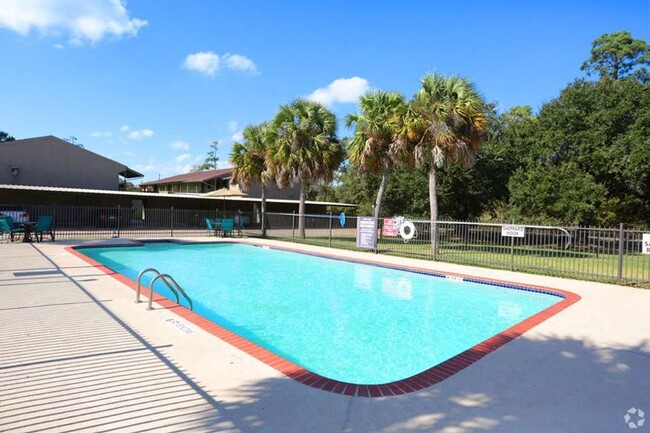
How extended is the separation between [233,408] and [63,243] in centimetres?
1721

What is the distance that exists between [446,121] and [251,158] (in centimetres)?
1204

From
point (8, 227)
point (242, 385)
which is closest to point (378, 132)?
point (242, 385)

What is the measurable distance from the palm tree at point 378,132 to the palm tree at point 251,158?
6464 millimetres

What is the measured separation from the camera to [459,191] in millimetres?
25094

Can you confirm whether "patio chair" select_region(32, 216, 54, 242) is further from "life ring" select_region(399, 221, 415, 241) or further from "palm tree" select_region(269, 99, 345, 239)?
"life ring" select_region(399, 221, 415, 241)

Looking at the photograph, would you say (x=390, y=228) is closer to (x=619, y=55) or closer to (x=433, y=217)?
(x=433, y=217)

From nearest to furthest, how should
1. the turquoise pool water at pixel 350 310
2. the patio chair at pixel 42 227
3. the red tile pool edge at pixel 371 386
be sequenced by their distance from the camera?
the red tile pool edge at pixel 371 386, the turquoise pool water at pixel 350 310, the patio chair at pixel 42 227

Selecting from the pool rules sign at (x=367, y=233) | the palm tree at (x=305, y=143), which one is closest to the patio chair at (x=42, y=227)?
the palm tree at (x=305, y=143)

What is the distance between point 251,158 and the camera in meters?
24.4

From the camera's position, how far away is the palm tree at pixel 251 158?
24172mm

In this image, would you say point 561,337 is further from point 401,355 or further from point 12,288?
point 12,288

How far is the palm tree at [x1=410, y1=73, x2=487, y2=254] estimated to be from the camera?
16219 mm

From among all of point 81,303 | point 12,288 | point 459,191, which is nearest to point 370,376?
point 81,303

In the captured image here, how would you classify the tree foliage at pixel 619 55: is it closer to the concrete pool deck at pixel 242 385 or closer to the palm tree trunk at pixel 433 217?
the palm tree trunk at pixel 433 217
